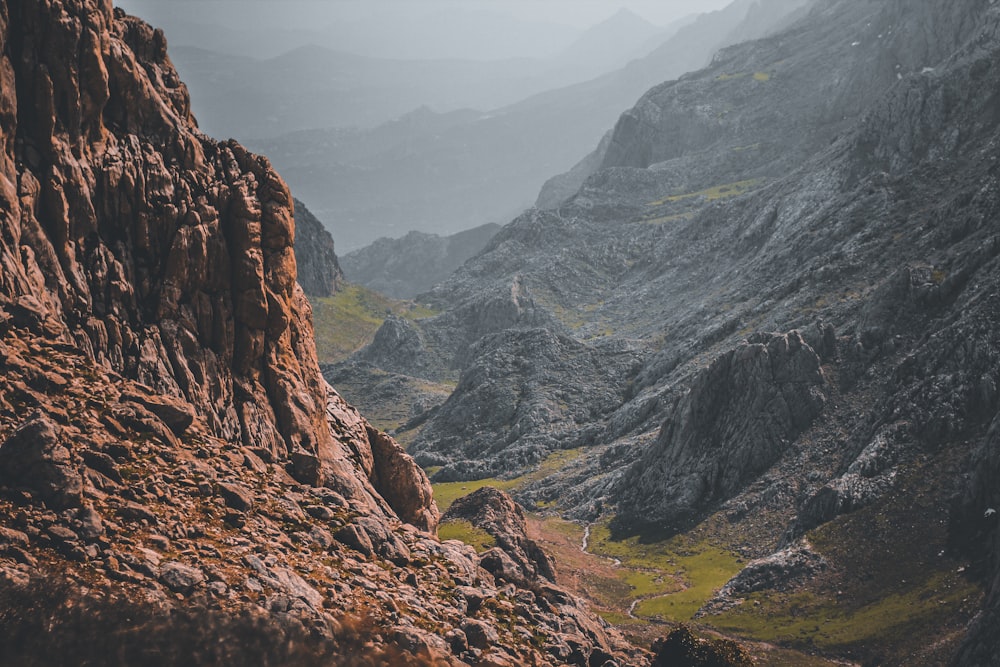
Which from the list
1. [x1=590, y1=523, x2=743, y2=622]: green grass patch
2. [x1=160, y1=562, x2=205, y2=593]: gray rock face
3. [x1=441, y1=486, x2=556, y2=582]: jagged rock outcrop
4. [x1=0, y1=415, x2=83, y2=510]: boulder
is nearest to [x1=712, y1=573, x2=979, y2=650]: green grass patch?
[x1=590, y1=523, x2=743, y2=622]: green grass patch

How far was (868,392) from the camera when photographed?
443 ft

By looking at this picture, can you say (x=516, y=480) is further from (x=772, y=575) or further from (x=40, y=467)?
(x=40, y=467)

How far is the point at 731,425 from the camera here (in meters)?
143

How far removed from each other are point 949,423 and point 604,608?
49072 mm

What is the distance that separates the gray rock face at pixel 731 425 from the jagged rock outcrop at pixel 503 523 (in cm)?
6072

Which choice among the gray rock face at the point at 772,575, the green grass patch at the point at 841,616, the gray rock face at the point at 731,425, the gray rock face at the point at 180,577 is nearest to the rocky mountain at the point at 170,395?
the gray rock face at the point at 180,577

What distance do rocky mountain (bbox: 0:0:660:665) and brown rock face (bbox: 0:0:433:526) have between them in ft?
0.34

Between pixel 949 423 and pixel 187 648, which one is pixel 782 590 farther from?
pixel 187 648

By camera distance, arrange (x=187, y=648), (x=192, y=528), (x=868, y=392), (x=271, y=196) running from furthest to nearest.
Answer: (x=868, y=392) → (x=271, y=196) → (x=192, y=528) → (x=187, y=648)

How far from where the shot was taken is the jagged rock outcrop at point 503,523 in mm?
77750

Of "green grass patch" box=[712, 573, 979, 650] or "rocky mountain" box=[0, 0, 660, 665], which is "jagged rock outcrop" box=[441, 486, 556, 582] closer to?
"rocky mountain" box=[0, 0, 660, 665]

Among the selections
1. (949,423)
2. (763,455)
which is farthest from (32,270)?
(763,455)

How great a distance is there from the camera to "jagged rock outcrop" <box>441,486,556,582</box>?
255 ft

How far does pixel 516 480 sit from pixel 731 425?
5890cm
